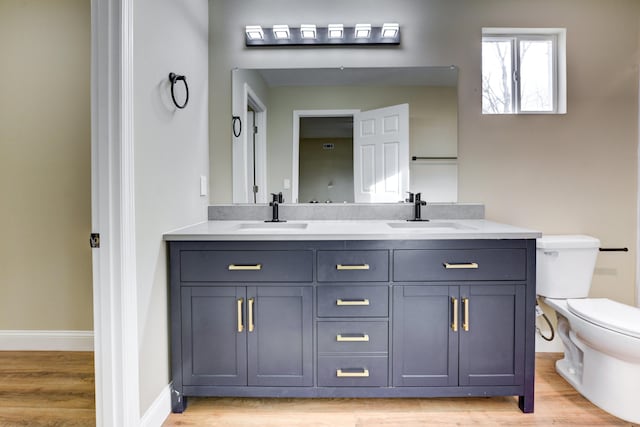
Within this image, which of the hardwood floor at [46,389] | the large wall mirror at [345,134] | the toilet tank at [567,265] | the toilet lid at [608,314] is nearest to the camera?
the toilet lid at [608,314]

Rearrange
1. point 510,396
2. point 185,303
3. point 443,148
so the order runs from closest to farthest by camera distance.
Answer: point 185,303
point 510,396
point 443,148

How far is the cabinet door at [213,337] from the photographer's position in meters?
1.67

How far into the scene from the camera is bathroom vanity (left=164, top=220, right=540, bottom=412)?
1.65 m

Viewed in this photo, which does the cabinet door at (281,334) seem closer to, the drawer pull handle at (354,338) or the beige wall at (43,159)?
the drawer pull handle at (354,338)

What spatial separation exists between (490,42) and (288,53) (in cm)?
133

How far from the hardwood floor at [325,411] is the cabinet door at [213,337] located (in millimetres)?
182

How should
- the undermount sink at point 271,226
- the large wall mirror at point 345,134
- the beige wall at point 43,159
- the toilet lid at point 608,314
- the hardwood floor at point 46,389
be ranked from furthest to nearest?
the beige wall at point 43,159 → the large wall mirror at point 345,134 → the undermount sink at point 271,226 → the hardwood floor at point 46,389 → the toilet lid at point 608,314

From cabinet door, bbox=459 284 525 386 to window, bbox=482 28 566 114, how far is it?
4.19 ft

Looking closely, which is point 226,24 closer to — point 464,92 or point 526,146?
point 464,92

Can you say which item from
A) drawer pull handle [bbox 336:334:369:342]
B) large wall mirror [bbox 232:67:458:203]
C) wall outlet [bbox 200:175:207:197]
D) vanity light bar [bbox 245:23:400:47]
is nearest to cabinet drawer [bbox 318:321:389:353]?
drawer pull handle [bbox 336:334:369:342]

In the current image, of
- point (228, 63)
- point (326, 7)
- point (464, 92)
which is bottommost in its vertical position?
point (464, 92)

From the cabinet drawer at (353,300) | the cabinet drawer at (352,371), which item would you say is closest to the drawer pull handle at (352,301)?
the cabinet drawer at (353,300)

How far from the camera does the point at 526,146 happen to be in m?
2.27

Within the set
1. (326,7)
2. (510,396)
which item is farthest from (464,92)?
(510,396)
